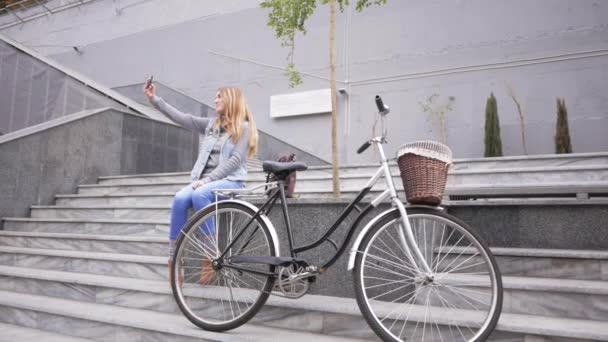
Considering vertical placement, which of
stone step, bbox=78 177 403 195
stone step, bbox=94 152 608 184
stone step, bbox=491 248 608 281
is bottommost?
stone step, bbox=491 248 608 281

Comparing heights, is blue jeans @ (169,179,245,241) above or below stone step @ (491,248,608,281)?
above

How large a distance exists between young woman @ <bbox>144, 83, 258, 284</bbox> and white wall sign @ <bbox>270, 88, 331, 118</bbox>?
24.8ft

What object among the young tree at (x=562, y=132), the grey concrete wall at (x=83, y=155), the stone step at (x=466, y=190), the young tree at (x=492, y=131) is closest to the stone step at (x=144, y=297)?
the stone step at (x=466, y=190)

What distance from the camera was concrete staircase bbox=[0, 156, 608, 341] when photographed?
7.60 feet

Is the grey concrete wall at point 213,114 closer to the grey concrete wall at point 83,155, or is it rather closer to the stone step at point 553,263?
the grey concrete wall at point 83,155

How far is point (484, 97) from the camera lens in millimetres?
9328

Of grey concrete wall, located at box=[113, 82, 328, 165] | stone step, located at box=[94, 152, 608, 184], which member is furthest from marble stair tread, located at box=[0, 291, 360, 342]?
grey concrete wall, located at box=[113, 82, 328, 165]


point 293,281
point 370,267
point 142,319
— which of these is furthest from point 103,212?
point 370,267

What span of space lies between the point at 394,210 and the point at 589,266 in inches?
50.9

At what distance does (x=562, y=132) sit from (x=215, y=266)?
7774 mm

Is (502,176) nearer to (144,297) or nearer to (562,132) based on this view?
(144,297)

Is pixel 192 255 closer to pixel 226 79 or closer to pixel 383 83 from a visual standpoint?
pixel 383 83

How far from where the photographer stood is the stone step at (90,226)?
4.31m

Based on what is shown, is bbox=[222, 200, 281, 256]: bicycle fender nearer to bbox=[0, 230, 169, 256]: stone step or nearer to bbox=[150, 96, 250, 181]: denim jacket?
bbox=[150, 96, 250, 181]: denim jacket
